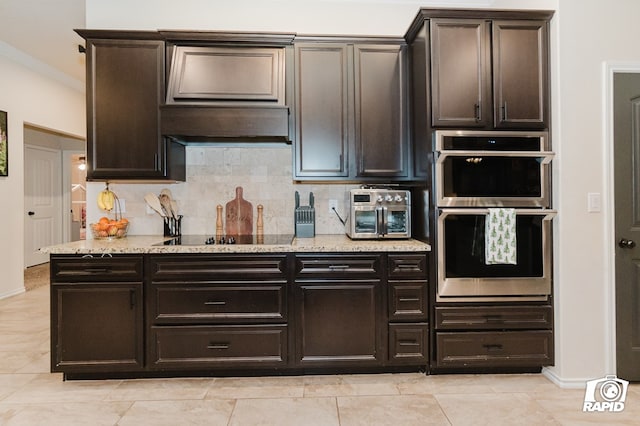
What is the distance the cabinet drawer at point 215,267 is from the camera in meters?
2.55

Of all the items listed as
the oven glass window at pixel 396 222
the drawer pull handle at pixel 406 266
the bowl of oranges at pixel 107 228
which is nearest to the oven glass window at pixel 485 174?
the oven glass window at pixel 396 222

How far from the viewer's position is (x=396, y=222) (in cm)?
286

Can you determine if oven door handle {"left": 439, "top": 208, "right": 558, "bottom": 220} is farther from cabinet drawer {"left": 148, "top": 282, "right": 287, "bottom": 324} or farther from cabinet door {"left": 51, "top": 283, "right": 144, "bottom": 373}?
cabinet door {"left": 51, "top": 283, "right": 144, "bottom": 373}

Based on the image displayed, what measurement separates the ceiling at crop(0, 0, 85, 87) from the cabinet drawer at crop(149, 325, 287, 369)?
130 inches

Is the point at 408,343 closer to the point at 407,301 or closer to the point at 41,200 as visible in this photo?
the point at 407,301

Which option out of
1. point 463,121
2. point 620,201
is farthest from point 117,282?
point 620,201

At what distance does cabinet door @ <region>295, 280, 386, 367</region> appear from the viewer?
8.54 ft

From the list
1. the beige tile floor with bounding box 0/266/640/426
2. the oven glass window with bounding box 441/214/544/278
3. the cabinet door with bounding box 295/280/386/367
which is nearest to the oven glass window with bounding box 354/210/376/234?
the cabinet door with bounding box 295/280/386/367

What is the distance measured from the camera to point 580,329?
2529 mm

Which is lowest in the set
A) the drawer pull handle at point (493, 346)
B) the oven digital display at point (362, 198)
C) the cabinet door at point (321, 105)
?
the drawer pull handle at point (493, 346)

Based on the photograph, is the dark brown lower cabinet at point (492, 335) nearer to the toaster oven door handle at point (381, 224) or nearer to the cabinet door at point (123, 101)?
the toaster oven door handle at point (381, 224)

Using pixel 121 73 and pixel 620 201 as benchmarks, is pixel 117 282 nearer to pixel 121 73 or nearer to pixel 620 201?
pixel 121 73

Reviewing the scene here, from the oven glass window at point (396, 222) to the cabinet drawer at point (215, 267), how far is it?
33.0 inches

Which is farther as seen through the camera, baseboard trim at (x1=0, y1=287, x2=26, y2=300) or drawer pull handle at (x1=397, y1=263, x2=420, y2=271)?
baseboard trim at (x1=0, y1=287, x2=26, y2=300)
